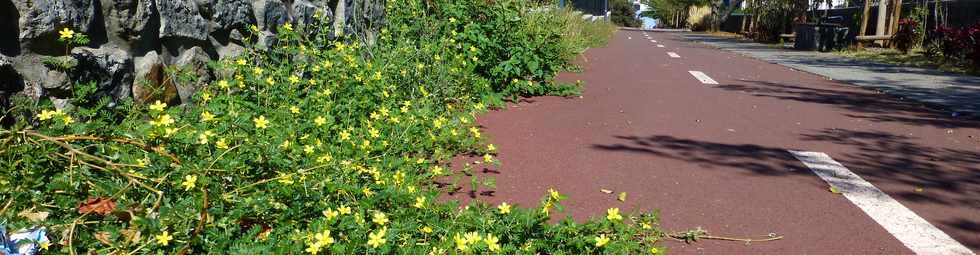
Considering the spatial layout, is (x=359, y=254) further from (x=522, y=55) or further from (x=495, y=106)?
(x=522, y=55)

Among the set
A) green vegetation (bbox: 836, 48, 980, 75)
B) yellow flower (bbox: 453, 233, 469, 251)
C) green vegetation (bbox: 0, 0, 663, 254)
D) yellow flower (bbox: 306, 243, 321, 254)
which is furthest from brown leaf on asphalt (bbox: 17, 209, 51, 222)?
Result: green vegetation (bbox: 836, 48, 980, 75)

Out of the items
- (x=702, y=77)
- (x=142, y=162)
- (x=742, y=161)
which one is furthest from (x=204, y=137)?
(x=702, y=77)

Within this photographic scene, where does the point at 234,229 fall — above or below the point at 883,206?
above

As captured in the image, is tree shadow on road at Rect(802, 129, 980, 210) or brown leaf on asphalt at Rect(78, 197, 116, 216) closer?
brown leaf on asphalt at Rect(78, 197, 116, 216)

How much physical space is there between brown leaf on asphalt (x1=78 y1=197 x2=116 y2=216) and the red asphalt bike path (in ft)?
5.72


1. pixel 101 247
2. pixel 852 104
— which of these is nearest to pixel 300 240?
pixel 101 247

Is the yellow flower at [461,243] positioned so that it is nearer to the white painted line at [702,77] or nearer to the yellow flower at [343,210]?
the yellow flower at [343,210]

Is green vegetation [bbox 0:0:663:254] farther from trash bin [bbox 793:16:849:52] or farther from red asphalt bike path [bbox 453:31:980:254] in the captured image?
Answer: trash bin [bbox 793:16:849:52]

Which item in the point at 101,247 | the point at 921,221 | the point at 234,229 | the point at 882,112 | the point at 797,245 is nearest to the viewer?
the point at 101,247

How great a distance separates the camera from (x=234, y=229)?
2279 mm

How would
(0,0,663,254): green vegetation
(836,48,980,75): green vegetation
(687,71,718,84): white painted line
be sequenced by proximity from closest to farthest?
(0,0,663,254): green vegetation < (687,71,718,84): white painted line < (836,48,980,75): green vegetation

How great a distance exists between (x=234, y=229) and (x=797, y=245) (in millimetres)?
2194

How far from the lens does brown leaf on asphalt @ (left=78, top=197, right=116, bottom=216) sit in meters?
2.21

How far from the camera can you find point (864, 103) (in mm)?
8234
